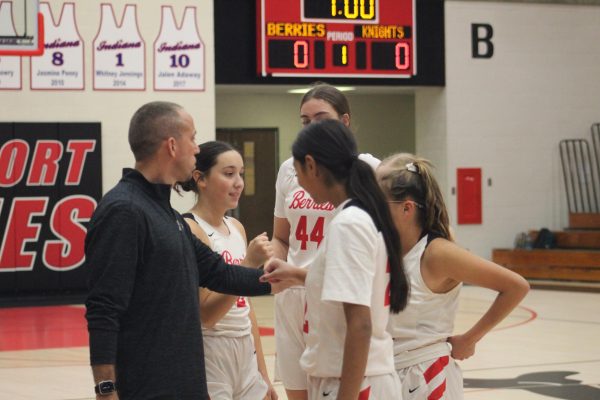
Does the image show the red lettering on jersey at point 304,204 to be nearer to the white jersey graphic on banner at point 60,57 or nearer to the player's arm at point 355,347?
the player's arm at point 355,347

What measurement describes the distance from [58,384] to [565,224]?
10.8 meters

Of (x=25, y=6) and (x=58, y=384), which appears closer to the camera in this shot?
(x=58, y=384)

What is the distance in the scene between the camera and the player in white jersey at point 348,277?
289 cm

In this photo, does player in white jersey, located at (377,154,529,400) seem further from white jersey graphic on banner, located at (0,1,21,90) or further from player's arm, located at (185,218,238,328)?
white jersey graphic on banner, located at (0,1,21,90)

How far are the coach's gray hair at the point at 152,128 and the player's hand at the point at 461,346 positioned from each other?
48.1 inches

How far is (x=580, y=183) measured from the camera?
1692cm

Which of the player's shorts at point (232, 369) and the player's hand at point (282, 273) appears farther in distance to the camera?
the player's shorts at point (232, 369)

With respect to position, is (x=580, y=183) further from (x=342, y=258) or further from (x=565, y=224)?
(x=342, y=258)

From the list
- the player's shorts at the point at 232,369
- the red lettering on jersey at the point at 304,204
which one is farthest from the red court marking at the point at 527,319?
the player's shorts at the point at 232,369

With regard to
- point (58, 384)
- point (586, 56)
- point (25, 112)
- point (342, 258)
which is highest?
point (586, 56)

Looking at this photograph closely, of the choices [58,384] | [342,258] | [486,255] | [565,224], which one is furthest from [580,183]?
[342,258]

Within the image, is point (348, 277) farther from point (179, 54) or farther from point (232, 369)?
point (179, 54)

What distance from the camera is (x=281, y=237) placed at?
4984mm

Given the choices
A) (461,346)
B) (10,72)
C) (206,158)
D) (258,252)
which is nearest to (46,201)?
(10,72)
